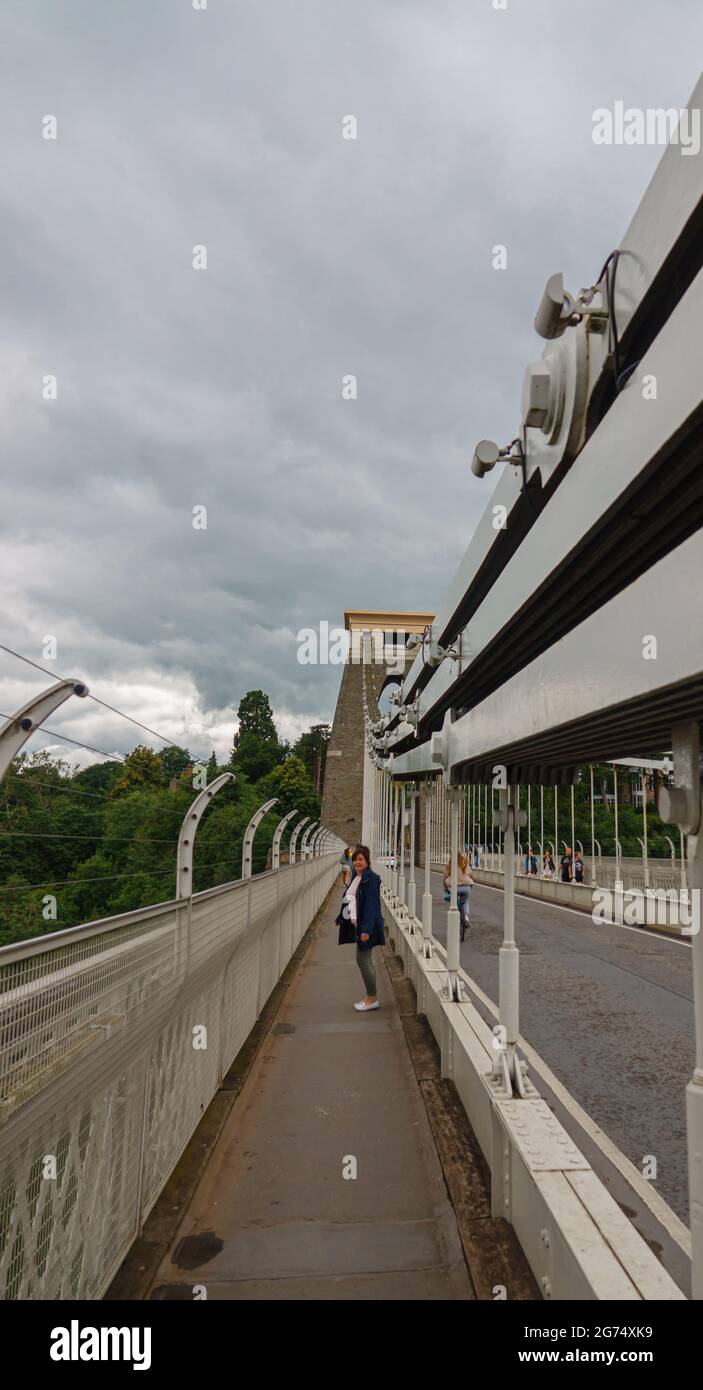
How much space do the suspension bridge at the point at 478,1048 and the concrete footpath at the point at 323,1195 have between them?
0.07ft

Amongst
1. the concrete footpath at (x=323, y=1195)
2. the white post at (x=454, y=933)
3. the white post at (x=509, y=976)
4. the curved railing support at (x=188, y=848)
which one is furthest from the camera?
the white post at (x=454, y=933)

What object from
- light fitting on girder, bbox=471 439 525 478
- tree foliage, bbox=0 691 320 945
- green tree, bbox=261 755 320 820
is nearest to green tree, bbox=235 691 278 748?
green tree, bbox=261 755 320 820

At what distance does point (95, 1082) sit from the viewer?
299 cm

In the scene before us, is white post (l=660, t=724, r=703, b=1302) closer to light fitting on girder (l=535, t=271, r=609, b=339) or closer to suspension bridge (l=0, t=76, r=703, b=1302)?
suspension bridge (l=0, t=76, r=703, b=1302)

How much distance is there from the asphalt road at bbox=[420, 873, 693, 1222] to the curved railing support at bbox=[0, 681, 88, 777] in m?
4.16

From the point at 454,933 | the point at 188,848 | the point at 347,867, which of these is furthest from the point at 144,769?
the point at 347,867

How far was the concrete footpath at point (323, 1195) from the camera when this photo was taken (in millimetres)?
3643

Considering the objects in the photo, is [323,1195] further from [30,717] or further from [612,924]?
[612,924]

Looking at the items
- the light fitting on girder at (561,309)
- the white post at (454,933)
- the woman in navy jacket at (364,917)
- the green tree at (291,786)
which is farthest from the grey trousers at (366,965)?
the green tree at (291,786)

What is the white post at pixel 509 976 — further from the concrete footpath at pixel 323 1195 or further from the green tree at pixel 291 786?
the green tree at pixel 291 786

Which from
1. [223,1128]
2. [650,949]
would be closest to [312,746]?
[650,949]

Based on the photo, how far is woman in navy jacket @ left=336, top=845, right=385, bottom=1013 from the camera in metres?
9.09

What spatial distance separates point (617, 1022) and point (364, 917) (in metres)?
2.73

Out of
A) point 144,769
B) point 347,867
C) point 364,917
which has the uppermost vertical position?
point 144,769
